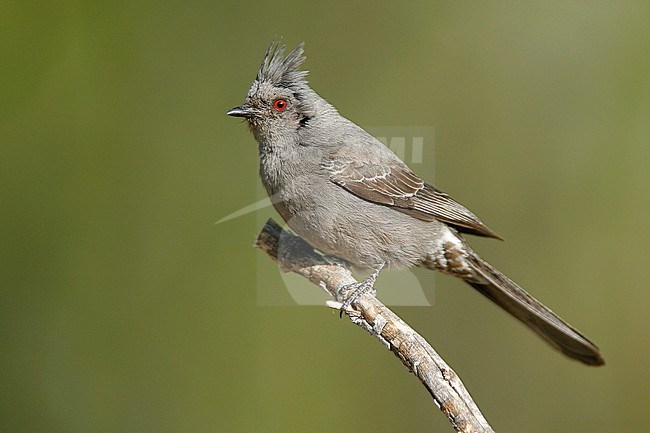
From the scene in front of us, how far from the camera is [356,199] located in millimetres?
2672

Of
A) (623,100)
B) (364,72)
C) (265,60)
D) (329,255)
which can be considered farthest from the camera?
(623,100)

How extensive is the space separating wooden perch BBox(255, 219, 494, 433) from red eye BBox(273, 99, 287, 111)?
46 cm

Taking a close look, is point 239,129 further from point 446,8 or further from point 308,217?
point 446,8

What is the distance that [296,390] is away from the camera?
295 cm

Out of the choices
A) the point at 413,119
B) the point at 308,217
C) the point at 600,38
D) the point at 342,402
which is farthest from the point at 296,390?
the point at 600,38

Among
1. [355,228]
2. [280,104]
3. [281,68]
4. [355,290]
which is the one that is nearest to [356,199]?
[355,228]

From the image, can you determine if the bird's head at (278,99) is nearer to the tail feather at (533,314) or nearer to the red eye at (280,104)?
the red eye at (280,104)

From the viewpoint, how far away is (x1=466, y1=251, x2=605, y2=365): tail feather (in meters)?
2.63

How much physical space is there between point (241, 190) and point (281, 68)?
639 millimetres

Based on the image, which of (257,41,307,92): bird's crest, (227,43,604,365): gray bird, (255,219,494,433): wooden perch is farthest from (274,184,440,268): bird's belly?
(257,41,307,92): bird's crest

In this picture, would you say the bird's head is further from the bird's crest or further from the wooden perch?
the wooden perch

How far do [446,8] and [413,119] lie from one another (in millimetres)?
551

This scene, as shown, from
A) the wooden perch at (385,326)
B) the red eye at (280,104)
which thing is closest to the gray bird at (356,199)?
the red eye at (280,104)

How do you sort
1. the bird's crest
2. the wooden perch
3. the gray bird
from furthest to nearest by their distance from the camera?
the gray bird, the bird's crest, the wooden perch
